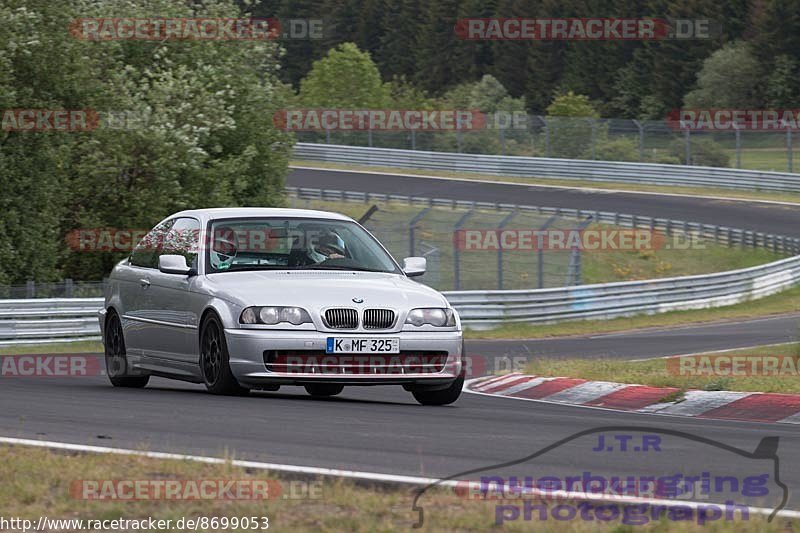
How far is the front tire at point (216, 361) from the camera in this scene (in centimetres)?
1080

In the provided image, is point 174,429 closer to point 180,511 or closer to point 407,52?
point 180,511

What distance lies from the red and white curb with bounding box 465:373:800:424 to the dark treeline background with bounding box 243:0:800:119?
75484 mm

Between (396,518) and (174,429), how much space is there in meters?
3.20

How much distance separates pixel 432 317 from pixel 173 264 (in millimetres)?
2105

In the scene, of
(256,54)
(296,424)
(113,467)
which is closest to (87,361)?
(296,424)

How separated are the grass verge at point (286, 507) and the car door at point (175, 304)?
4.60m

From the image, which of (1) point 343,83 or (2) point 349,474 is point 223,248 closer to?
(2) point 349,474

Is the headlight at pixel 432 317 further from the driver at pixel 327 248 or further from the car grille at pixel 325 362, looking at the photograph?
the driver at pixel 327 248

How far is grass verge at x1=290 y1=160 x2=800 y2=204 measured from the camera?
52000 millimetres
